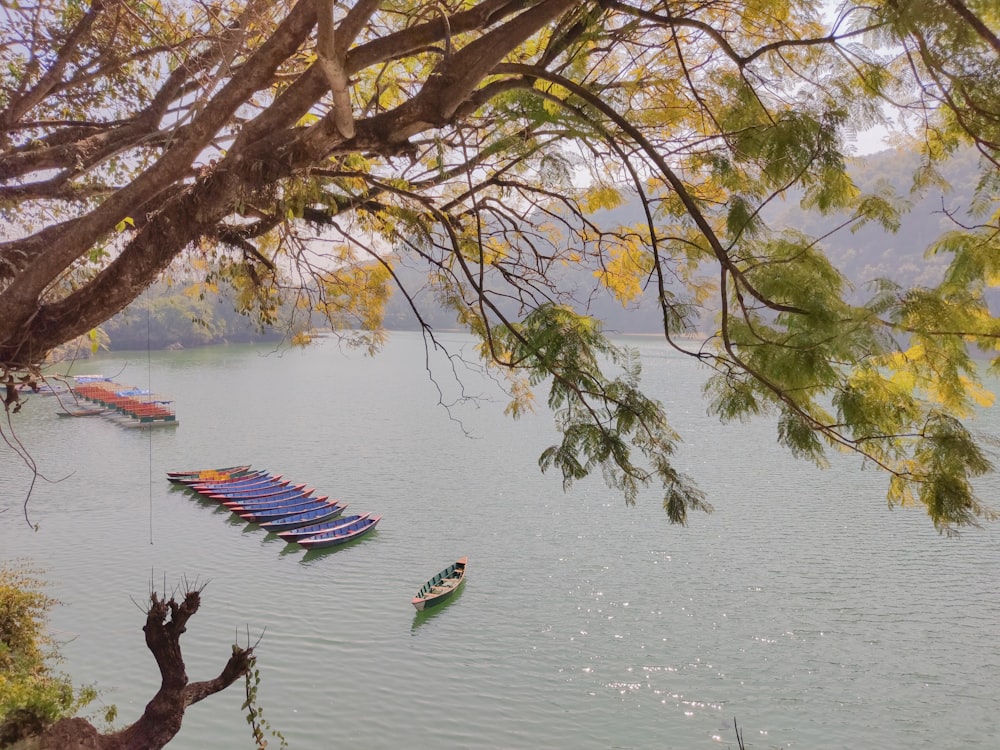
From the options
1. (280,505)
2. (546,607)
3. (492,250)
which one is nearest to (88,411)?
(280,505)

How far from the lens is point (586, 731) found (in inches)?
249

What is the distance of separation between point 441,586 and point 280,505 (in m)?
4.67

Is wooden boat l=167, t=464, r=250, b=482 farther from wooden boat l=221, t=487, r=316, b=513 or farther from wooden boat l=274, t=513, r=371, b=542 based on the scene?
wooden boat l=274, t=513, r=371, b=542

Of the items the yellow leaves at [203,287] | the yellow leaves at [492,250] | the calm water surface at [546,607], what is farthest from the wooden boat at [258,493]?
the yellow leaves at [492,250]

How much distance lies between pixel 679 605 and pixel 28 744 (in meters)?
6.93

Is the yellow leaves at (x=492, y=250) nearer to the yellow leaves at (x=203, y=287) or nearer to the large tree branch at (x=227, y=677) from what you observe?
the yellow leaves at (x=203, y=287)

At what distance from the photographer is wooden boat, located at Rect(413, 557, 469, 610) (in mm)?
8367

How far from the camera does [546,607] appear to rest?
336 inches

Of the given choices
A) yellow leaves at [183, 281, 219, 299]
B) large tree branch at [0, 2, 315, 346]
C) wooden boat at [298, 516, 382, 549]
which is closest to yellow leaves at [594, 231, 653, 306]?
large tree branch at [0, 2, 315, 346]

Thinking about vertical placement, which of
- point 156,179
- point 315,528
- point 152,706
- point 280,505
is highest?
point 156,179

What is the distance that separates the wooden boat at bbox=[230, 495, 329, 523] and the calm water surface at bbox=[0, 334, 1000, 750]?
288 millimetres

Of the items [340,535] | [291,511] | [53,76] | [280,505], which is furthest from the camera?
[280,505]

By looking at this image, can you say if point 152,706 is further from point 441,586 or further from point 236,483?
point 236,483

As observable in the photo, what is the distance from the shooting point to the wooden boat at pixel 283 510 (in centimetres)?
1167
